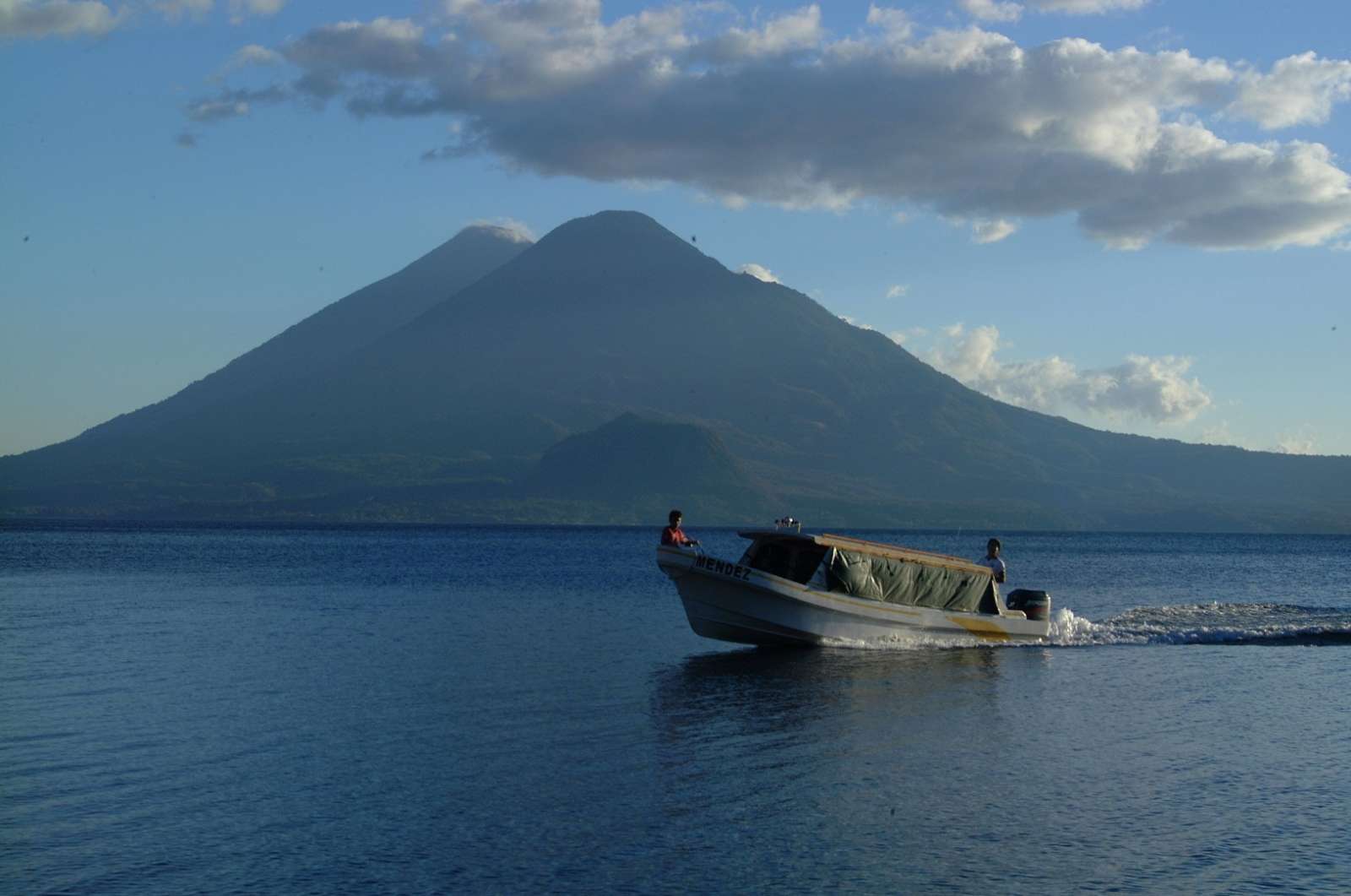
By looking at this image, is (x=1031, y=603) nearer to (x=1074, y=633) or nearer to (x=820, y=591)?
(x=1074, y=633)

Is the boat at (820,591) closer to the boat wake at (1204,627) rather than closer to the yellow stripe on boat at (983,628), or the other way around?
the yellow stripe on boat at (983,628)

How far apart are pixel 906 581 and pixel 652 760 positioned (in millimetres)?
17701

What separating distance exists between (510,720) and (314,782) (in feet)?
19.7

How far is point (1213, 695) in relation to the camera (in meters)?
31.3

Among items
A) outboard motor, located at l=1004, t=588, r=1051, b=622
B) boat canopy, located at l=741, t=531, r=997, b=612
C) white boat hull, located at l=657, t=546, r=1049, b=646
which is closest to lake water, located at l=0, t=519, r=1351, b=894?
white boat hull, located at l=657, t=546, r=1049, b=646

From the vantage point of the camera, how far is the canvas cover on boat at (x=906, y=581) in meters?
37.4

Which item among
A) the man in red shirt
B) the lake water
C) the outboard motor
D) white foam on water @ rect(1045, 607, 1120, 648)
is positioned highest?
the man in red shirt

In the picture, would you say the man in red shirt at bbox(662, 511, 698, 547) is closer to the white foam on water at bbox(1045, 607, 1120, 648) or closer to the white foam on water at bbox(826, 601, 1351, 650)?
the white foam on water at bbox(826, 601, 1351, 650)

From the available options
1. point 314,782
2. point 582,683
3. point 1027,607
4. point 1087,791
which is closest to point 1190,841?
point 1087,791

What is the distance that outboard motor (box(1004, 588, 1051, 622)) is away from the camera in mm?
42469

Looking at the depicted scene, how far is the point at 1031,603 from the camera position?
1686 inches

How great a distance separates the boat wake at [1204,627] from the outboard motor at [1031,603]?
0.91m

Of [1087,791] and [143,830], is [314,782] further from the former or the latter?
[1087,791]

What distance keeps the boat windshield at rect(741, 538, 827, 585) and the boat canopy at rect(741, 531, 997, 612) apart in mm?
22
